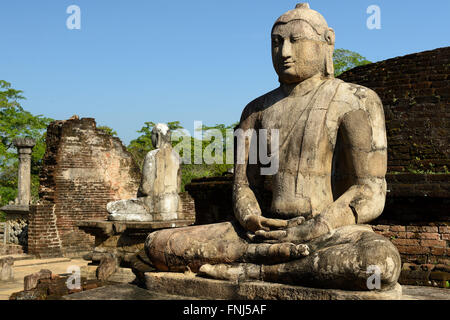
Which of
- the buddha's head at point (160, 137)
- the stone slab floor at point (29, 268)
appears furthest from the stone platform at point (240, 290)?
the buddha's head at point (160, 137)

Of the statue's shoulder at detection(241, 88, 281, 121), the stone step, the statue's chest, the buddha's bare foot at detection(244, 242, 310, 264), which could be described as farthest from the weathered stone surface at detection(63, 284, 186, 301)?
the stone step

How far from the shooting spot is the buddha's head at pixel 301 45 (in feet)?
11.8

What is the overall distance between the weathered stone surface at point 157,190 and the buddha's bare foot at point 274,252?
509 centimetres

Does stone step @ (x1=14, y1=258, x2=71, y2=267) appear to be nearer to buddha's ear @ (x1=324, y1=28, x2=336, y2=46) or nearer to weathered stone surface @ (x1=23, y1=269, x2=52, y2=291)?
weathered stone surface @ (x1=23, y1=269, x2=52, y2=291)

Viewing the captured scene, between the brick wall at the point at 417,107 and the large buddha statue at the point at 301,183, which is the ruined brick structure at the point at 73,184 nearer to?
the brick wall at the point at 417,107

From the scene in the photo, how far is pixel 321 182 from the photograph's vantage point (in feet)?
11.4

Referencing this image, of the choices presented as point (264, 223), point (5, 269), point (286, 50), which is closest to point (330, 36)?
point (286, 50)

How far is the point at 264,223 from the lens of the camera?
3270mm

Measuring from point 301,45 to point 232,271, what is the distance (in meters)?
1.66

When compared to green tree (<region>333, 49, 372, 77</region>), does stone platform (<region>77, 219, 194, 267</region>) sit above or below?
below

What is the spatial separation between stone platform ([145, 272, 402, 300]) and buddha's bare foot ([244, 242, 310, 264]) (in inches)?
6.3

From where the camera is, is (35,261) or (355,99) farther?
(35,261)

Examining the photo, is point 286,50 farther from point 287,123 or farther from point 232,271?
point 232,271

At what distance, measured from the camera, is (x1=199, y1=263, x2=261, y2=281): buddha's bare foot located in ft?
10.2
